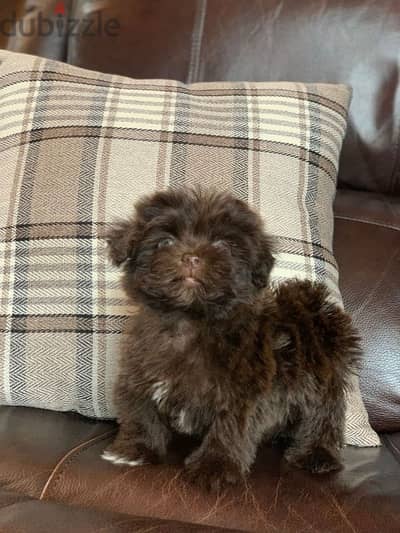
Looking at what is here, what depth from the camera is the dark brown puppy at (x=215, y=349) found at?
1155 mm

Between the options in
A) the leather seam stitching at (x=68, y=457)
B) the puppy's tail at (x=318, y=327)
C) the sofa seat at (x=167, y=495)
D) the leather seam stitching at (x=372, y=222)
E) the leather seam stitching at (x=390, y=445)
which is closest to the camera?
the sofa seat at (x=167, y=495)

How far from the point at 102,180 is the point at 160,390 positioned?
1.69 ft

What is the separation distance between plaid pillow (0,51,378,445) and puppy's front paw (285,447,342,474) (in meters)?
Result: 0.14

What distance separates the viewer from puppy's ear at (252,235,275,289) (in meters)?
1.19

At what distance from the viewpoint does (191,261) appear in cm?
112

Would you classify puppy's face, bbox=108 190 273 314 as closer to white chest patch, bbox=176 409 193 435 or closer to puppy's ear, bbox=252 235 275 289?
puppy's ear, bbox=252 235 275 289

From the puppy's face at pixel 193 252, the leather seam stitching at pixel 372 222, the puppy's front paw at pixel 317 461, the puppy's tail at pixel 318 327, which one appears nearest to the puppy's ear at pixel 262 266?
the puppy's face at pixel 193 252

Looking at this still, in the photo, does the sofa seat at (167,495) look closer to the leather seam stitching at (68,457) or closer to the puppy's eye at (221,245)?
the leather seam stitching at (68,457)

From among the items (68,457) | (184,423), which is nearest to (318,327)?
(184,423)

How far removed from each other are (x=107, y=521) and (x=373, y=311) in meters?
0.83

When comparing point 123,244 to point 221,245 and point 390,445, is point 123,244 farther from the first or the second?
point 390,445

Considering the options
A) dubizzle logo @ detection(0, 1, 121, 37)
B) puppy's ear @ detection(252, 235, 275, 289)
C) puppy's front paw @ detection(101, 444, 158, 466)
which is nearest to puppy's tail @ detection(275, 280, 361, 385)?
puppy's ear @ detection(252, 235, 275, 289)

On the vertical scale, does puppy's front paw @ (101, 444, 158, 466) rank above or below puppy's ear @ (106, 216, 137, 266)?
below

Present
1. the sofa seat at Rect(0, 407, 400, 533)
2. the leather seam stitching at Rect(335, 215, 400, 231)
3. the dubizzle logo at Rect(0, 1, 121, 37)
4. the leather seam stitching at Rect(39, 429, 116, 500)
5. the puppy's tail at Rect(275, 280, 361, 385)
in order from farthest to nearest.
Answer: the dubizzle logo at Rect(0, 1, 121, 37), the leather seam stitching at Rect(335, 215, 400, 231), the puppy's tail at Rect(275, 280, 361, 385), the leather seam stitching at Rect(39, 429, 116, 500), the sofa seat at Rect(0, 407, 400, 533)
